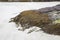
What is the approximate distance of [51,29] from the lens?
3.19 ft

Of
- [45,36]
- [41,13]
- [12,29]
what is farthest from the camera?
[41,13]

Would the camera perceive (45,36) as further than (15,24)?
No

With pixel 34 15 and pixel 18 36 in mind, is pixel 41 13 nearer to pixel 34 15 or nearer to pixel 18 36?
pixel 34 15

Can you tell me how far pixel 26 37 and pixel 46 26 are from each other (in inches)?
7.0

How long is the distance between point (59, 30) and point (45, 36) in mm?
111

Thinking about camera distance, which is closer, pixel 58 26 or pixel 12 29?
pixel 58 26

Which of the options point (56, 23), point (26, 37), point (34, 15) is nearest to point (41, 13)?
point (34, 15)

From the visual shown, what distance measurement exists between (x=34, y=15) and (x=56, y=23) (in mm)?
226

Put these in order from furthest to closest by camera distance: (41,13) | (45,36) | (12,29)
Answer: (41,13)
(12,29)
(45,36)

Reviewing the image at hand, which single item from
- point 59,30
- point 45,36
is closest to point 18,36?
point 45,36

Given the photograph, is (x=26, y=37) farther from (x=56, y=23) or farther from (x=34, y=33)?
(x=56, y=23)

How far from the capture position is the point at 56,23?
1.02m

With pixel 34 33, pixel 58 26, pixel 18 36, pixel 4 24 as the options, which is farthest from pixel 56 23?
pixel 4 24

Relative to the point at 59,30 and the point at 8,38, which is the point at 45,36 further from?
the point at 8,38
